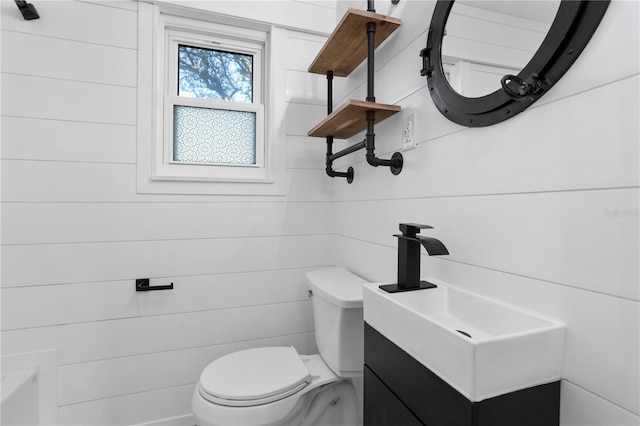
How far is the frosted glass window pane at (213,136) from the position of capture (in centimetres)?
156

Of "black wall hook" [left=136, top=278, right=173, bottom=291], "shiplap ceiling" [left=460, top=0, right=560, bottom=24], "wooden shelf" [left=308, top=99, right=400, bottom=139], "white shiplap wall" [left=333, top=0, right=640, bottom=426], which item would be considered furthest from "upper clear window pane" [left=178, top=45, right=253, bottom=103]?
"shiplap ceiling" [left=460, top=0, right=560, bottom=24]

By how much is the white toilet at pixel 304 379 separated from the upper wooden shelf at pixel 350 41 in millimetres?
988

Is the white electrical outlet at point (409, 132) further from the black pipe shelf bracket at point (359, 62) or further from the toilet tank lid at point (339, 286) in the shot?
the toilet tank lid at point (339, 286)

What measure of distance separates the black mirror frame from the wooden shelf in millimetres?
250

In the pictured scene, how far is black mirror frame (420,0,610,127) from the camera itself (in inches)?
22.0

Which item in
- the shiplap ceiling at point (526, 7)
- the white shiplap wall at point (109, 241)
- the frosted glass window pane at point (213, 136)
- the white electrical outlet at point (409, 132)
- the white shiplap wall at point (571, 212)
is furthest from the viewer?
the frosted glass window pane at point (213, 136)

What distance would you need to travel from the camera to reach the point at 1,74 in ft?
4.11

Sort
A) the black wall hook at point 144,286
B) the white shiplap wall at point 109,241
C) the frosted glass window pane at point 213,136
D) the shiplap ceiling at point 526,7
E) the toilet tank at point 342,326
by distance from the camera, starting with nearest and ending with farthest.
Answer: the shiplap ceiling at point 526,7
the toilet tank at point 342,326
the white shiplap wall at point 109,241
the black wall hook at point 144,286
the frosted glass window pane at point 213,136

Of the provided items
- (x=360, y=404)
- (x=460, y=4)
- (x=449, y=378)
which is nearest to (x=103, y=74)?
(x=460, y=4)

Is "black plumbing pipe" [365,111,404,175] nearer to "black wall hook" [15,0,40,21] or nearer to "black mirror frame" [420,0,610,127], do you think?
"black mirror frame" [420,0,610,127]

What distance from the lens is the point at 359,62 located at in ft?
4.65

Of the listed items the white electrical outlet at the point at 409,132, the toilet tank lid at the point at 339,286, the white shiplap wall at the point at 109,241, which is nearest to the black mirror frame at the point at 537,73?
the white electrical outlet at the point at 409,132

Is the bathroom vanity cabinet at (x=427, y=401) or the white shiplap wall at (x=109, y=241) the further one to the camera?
the white shiplap wall at (x=109, y=241)

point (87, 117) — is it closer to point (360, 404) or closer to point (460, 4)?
point (460, 4)
